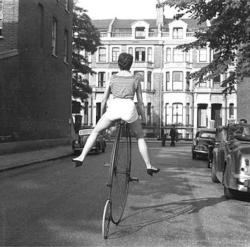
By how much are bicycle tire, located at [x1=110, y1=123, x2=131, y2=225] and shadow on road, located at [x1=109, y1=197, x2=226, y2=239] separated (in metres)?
0.22

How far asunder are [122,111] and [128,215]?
2105 millimetres

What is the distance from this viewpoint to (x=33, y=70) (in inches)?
1001

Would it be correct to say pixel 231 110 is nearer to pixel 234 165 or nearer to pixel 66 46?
pixel 66 46

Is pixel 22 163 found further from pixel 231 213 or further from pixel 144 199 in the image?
pixel 231 213

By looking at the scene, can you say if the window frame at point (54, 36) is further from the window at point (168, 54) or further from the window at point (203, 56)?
the window at point (203, 56)

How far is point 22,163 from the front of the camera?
17.0m

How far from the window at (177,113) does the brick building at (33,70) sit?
32055mm

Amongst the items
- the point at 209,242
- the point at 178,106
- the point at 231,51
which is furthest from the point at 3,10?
the point at 178,106

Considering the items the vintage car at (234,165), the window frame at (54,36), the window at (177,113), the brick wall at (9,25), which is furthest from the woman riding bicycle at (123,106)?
the window at (177,113)

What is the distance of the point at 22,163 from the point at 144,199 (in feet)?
29.1

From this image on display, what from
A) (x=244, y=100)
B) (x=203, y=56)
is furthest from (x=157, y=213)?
(x=203, y=56)

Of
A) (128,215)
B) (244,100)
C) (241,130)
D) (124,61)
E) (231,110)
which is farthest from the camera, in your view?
(231,110)

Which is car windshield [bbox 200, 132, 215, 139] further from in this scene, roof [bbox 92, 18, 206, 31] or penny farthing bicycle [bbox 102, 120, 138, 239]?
roof [bbox 92, 18, 206, 31]

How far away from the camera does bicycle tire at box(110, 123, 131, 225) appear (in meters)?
6.00
